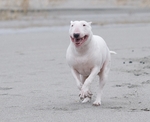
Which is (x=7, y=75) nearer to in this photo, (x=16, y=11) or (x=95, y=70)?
(x=95, y=70)

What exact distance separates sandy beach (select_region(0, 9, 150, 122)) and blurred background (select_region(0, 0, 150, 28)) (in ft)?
27.4

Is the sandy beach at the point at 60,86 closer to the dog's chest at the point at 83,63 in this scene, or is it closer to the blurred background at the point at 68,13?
the dog's chest at the point at 83,63

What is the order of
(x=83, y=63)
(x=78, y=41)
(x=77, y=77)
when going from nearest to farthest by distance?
1. (x=78, y=41)
2. (x=83, y=63)
3. (x=77, y=77)

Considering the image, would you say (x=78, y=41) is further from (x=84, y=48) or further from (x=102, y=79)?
(x=102, y=79)

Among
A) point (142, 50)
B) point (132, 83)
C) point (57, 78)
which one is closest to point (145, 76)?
point (132, 83)

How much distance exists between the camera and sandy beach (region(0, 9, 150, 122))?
7691 millimetres

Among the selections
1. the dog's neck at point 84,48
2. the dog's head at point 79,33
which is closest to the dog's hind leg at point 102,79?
the dog's neck at point 84,48

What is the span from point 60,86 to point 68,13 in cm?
1985

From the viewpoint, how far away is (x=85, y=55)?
27.4 ft

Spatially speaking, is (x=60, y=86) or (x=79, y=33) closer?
(x=79, y=33)

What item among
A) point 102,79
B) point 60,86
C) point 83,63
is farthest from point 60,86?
point 83,63

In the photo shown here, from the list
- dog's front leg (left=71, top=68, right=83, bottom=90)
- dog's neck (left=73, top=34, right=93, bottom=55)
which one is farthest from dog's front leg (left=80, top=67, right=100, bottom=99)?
dog's neck (left=73, top=34, right=93, bottom=55)

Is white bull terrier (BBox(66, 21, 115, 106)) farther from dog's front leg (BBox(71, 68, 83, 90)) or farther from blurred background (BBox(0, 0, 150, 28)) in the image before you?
blurred background (BBox(0, 0, 150, 28))

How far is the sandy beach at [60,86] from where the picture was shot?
7691 mm
